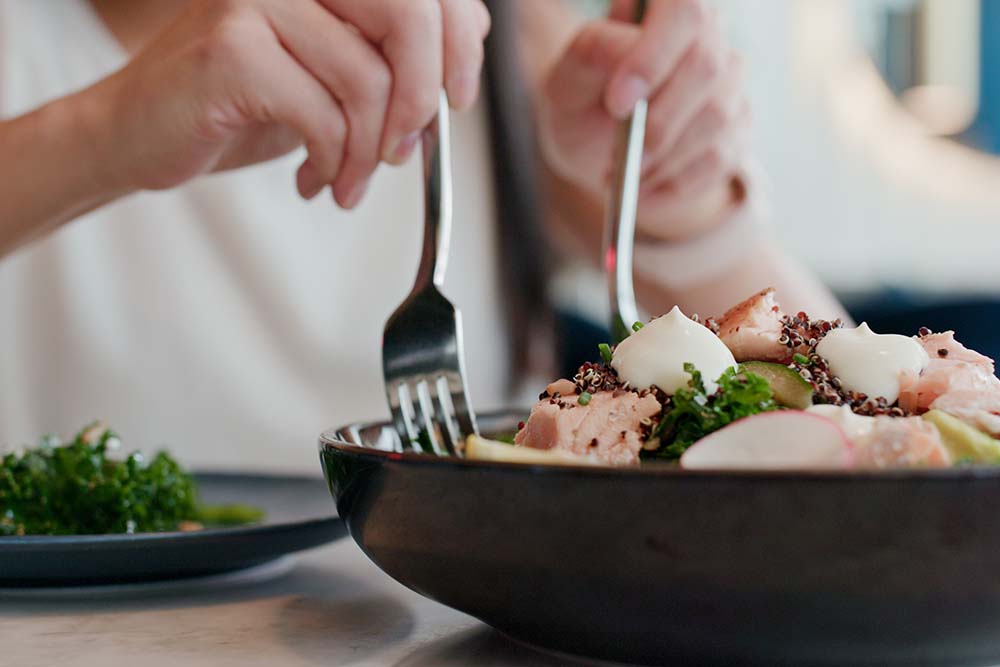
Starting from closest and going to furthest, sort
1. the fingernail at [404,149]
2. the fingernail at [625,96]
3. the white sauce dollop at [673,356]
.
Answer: the white sauce dollop at [673,356], the fingernail at [404,149], the fingernail at [625,96]

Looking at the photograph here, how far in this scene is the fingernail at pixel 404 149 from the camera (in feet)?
3.73

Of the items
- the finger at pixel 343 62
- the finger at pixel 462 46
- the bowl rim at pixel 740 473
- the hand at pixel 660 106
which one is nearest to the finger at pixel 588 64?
the hand at pixel 660 106

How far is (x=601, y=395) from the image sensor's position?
2.35 feet

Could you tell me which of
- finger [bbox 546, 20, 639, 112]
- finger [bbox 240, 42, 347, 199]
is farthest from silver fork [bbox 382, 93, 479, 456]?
finger [bbox 546, 20, 639, 112]

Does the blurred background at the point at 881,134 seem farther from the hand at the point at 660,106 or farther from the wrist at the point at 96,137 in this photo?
the wrist at the point at 96,137

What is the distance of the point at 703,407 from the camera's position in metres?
0.67

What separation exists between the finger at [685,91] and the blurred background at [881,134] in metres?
4.43

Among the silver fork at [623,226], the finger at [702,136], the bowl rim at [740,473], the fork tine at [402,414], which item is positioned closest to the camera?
the bowl rim at [740,473]

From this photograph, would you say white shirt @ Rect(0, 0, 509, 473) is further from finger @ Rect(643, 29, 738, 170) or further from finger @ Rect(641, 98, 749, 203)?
finger @ Rect(643, 29, 738, 170)

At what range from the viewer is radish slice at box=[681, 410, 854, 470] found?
1.89 ft

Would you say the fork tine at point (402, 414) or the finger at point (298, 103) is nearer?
the fork tine at point (402, 414)

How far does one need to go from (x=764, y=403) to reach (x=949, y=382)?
0.14m

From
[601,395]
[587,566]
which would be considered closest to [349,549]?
[601,395]

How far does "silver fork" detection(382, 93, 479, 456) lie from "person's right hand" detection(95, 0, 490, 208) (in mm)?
51
